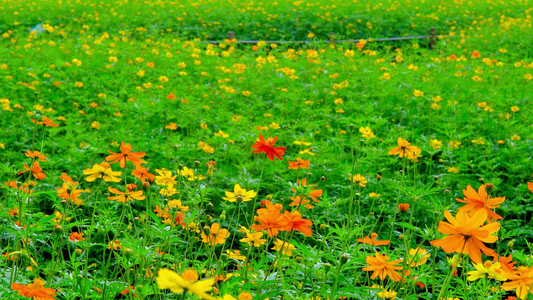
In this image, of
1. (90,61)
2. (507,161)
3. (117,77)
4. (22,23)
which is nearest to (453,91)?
(507,161)

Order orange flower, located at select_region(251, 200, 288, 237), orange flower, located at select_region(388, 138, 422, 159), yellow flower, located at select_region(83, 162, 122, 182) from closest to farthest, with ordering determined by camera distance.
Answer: orange flower, located at select_region(251, 200, 288, 237)
yellow flower, located at select_region(83, 162, 122, 182)
orange flower, located at select_region(388, 138, 422, 159)

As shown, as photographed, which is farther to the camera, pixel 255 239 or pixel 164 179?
pixel 164 179

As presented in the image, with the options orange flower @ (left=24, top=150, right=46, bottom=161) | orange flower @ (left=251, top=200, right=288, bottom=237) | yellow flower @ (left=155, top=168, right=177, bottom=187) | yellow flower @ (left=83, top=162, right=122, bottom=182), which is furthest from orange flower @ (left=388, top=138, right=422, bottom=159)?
orange flower @ (left=24, top=150, right=46, bottom=161)

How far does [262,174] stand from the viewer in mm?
2643

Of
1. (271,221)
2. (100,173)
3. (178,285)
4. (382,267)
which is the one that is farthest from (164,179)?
(178,285)

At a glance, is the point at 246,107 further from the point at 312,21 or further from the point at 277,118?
the point at 312,21

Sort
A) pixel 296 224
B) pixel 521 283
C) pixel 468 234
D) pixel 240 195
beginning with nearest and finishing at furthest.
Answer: pixel 468 234
pixel 521 283
pixel 296 224
pixel 240 195

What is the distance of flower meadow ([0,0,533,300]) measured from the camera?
4.27ft

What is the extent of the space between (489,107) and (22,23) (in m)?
9.72

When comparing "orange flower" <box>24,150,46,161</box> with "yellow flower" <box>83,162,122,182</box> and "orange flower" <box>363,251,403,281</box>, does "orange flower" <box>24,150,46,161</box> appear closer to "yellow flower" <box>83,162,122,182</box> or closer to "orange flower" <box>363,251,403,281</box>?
"yellow flower" <box>83,162,122,182</box>

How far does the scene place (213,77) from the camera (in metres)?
5.64

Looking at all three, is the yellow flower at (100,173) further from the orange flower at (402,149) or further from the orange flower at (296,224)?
the orange flower at (402,149)

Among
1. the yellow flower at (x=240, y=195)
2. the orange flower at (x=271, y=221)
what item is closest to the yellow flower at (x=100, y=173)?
the yellow flower at (x=240, y=195)

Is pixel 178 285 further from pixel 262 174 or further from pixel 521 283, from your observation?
pixel 262 174
